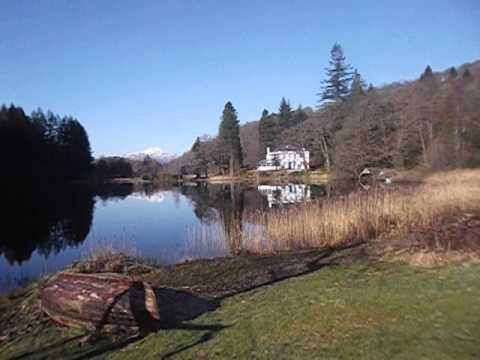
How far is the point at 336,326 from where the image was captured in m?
4.11

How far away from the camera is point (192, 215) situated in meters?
23.3

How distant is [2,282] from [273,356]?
959cm

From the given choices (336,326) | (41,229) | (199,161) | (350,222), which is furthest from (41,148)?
(336,326)

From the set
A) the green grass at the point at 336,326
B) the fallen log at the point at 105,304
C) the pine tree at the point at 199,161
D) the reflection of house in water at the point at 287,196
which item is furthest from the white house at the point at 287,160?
the fallen log at the point at 105,304

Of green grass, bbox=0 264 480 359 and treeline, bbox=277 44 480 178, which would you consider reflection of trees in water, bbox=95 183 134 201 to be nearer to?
treeline, bbox=277 44 480 178

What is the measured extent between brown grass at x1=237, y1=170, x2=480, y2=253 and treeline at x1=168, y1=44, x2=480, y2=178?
1627 centimetres

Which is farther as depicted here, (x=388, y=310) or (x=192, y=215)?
(x=192, y=215)

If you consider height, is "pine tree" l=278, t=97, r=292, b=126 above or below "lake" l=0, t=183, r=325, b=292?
above

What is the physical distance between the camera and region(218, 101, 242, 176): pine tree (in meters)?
69.7

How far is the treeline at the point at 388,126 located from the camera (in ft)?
90.7

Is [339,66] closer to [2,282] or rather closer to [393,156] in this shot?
[393,156]

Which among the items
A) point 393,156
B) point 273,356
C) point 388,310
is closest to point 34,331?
point 273,356

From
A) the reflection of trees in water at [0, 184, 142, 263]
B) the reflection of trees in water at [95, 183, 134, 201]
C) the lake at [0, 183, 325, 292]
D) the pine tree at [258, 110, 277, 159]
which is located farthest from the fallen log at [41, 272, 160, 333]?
the pine tree at [258, 110, 277, 159]

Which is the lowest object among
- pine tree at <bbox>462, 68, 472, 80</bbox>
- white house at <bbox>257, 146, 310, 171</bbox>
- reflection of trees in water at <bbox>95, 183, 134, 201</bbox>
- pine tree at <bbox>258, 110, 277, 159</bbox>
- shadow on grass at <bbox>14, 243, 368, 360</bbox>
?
shadow on grass at <bbox>14, 243, 368, 360</bbox>
